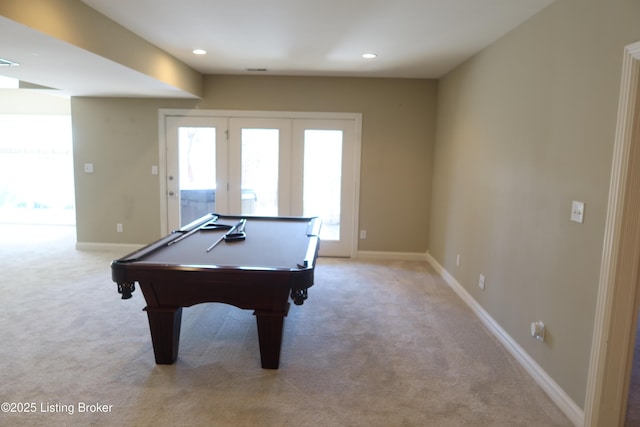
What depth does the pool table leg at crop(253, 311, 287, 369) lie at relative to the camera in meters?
2.64

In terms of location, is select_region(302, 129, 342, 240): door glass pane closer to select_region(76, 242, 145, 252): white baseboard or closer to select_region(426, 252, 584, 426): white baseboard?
select_region(426, 252, 584, 426): white baseboard

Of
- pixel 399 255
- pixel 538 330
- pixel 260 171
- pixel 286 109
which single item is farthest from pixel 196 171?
pixel 538 330

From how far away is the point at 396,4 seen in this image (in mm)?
2861

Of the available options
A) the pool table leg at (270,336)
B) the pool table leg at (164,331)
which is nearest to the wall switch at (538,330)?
the pool table leg at (270,336)

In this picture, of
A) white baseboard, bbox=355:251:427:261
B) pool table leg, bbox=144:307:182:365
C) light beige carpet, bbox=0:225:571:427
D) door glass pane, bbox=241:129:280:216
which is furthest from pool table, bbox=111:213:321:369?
white baseboard, bbox=355:251:427:261

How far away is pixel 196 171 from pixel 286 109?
1483 mm

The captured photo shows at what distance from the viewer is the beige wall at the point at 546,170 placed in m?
2.19

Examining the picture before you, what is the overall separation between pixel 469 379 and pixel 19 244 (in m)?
6.31

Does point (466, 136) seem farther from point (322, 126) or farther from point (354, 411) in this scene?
point (354, 411)

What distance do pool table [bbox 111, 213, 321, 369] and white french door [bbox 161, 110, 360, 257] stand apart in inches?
98.5

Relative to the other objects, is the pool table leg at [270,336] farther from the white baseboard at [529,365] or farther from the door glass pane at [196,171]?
the door glass pane at [196,171]

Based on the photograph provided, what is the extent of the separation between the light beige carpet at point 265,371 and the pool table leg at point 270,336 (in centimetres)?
8

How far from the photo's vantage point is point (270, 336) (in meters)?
2.69

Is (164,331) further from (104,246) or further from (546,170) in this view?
(104,246)
